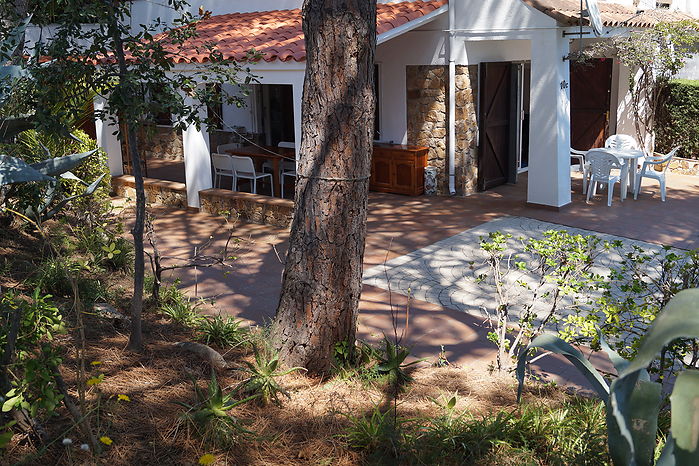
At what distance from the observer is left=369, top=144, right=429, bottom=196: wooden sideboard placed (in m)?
11.9

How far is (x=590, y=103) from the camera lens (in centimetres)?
1465

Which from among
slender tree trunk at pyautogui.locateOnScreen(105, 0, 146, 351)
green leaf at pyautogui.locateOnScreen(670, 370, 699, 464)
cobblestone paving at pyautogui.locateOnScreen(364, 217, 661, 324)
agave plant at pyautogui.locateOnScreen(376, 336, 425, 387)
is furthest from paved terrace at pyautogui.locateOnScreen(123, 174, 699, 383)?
green leaf at pyautogui.locateOnScreen(670, 370, 699, 464)

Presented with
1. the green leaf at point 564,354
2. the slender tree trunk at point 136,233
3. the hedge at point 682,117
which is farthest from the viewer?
the hedge at point 682,117

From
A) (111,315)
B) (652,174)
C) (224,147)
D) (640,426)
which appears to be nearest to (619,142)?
(652,174)

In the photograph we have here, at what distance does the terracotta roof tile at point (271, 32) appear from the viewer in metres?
9.87

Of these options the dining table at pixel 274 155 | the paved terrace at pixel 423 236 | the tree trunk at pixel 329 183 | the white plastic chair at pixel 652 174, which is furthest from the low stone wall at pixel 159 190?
the tree trunk at pixel 329 183

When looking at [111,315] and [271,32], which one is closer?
[111,315]

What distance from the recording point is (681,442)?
6.05 feet

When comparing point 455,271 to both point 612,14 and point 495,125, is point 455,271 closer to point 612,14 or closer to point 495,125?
point 495,125

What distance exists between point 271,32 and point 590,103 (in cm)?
725

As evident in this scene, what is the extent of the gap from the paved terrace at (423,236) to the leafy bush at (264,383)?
115 centimetres

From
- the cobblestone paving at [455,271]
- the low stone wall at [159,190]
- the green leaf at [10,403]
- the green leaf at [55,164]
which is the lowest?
the cobblestone paving at [455,271]

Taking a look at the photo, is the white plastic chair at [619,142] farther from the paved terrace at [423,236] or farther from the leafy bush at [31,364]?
the leafy bush at [31,364]

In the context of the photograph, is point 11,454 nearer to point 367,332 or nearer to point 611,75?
point 367,332
